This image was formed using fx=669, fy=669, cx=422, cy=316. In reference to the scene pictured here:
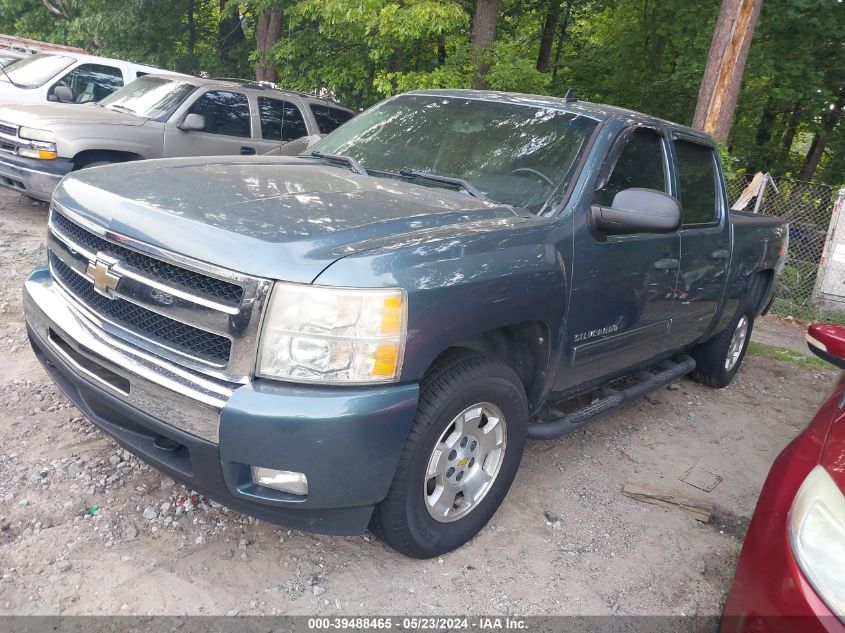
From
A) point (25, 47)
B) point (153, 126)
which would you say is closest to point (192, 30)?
point (25, 47)

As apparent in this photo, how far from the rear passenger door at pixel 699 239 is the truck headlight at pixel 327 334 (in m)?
2.38

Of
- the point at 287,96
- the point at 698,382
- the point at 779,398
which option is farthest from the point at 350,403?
the point at 287,96

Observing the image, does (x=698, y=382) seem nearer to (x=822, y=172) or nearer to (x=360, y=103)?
(x=360, y=103)

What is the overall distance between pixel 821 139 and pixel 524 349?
15.0m

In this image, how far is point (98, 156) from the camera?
293 inches

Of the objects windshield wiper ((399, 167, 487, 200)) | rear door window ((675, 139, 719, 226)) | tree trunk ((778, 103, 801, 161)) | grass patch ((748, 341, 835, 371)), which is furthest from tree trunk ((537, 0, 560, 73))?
windshield wiper ((399, 167, 487, 200))

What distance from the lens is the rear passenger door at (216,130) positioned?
7.84m

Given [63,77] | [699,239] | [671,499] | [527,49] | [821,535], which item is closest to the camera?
[821,535]

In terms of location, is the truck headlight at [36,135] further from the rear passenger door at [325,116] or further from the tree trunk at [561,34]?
the tree trunk at [561,34]

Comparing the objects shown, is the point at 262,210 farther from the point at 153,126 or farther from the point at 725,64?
the point at 725,64

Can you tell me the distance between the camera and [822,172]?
15.3 m

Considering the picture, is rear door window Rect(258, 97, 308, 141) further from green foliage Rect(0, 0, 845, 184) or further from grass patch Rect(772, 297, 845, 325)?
grass patch Rect(772, 297, 845, 325)

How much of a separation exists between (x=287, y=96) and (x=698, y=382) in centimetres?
627

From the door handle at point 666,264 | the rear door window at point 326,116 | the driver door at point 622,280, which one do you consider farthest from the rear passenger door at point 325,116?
the door handle at point 666,264
